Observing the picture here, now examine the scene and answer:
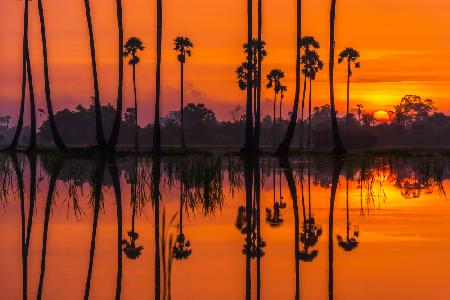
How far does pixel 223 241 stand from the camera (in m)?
13.8

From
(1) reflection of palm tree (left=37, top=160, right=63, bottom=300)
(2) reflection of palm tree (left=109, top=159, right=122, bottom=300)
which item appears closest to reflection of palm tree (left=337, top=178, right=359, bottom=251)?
(2) reflection of palm tree (left=109, top=159, right=122, bottom=300)

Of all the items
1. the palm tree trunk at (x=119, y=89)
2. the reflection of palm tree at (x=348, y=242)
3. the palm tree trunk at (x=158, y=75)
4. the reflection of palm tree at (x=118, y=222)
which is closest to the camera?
the reflection of palm tree at (x=118, y=222)

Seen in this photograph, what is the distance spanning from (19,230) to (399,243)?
591cm

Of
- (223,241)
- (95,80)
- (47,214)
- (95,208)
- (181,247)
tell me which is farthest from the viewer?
(95,80)

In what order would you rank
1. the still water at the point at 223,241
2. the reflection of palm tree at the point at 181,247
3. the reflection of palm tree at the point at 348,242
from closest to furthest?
the still water at the point at 223,241
the reflection of palm tree at the point at 181,247
the reflection of palm tree at the point at 348,242

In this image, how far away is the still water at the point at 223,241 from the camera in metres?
10.0

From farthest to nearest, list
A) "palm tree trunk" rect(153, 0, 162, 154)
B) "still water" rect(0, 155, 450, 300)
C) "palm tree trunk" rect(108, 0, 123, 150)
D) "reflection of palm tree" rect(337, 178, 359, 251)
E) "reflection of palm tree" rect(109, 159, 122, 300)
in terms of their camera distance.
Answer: "palm tree trunk" rect(153, 0, 162, 154) < "palm tree trunk" rect(108, 0, 123, 150) < "reflection of palm tree" rect(337, 178, 359, 251) < "reflection of palm tree" rect(109, 159, 122, 300) < "still water" rect(0, 155, 450, 300)

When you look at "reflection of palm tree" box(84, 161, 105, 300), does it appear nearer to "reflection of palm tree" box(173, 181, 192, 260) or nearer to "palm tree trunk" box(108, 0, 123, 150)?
"reflection of palm tree" box(173, 181, 192, 260)

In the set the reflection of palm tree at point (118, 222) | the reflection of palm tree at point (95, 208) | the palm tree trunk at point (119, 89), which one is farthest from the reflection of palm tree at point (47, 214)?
the palm tree trunk at point (119, 89)

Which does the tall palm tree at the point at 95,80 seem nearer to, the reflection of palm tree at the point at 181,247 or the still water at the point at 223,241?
the still water at the point at 223,241

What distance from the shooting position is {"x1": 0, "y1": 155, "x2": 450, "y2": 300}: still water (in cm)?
1004

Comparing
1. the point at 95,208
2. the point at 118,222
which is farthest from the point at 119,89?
the point at 118,222

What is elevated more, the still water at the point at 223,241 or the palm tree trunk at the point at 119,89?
the palm tree trunk at the point at 119,89

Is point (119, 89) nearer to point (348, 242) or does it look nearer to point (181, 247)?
point (348, 242)
